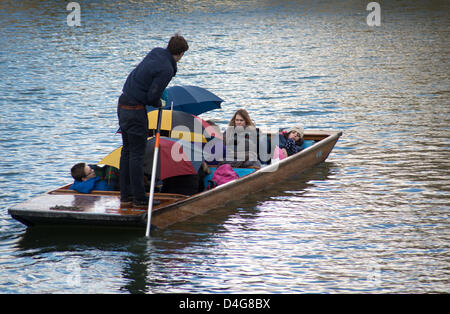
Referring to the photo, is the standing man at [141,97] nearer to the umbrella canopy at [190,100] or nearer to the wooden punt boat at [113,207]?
the wooden punt boat at [113,207]

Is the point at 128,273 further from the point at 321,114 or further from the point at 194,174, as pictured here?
the point at 321,114

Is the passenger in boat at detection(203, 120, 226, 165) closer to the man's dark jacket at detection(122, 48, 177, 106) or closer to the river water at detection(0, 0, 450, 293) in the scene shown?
the river water at detection(0, 0, 450, 293)

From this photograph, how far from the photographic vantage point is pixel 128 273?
8430mm

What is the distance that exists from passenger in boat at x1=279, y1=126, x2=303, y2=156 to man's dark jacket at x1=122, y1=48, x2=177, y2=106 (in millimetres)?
3737

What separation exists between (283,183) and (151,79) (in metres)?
3.84

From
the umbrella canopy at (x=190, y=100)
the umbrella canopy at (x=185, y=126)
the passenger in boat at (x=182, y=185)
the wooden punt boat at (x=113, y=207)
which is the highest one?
the umbrella canopy at (x=190, y=100)

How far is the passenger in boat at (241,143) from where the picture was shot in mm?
11625

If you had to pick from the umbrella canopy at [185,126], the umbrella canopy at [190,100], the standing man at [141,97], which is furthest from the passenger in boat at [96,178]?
the umbrella canopy at [190,100]

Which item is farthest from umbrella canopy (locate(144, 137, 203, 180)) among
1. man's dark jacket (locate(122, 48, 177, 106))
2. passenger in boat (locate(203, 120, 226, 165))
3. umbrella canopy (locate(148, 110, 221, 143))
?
passenger in boat (locate(203, 120, 226, 165))

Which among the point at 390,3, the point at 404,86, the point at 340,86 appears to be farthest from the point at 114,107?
the point at 390,3

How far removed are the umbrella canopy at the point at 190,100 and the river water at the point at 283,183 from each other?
70.1 inches

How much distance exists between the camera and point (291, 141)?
1269 centimetres

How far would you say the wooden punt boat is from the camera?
358 inches

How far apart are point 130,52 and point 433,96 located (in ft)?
49.1
